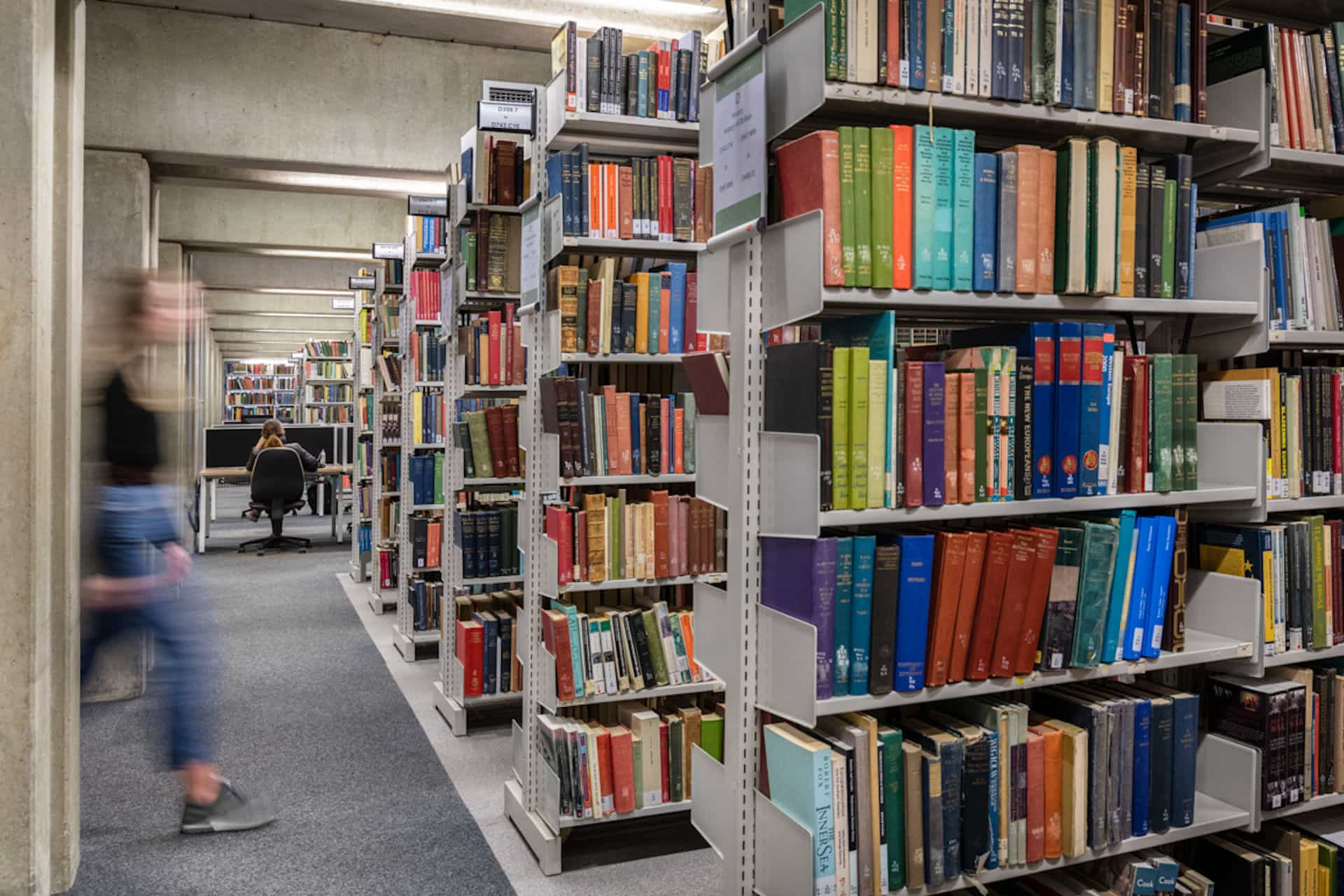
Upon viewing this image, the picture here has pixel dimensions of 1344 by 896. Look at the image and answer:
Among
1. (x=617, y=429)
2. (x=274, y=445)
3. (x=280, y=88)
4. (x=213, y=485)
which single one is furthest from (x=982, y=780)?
(x=213, y=485)

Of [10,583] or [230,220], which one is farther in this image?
[230,220]

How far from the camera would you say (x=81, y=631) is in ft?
10.3

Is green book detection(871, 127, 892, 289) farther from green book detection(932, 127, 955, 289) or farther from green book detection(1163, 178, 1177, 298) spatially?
green book detection(1163, 178, 1177, 298)

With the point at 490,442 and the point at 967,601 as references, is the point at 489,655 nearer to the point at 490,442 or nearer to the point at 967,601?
the point at 490,442

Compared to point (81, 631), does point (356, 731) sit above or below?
below

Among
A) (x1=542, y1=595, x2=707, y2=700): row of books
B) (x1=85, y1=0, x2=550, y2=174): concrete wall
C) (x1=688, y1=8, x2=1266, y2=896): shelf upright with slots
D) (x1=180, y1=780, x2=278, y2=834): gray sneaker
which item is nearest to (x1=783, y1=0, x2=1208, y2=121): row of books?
(x1=688, y1=8, x2=1266, y2=896): shelf upright with slots

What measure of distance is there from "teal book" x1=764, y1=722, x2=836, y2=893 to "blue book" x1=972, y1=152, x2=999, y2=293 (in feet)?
3.11

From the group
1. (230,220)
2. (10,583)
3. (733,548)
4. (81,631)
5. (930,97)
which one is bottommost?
(81,631)

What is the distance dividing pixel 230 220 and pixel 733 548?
819cm

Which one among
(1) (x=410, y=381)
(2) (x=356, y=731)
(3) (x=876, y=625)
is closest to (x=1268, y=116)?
(3) (x=876, y=625)

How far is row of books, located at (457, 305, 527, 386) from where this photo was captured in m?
4.25

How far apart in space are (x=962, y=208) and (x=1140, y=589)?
0.92 meters

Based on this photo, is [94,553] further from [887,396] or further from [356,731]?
[887,396]

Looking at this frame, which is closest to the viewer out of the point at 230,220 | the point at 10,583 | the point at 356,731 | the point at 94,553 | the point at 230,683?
the point at 10,583
